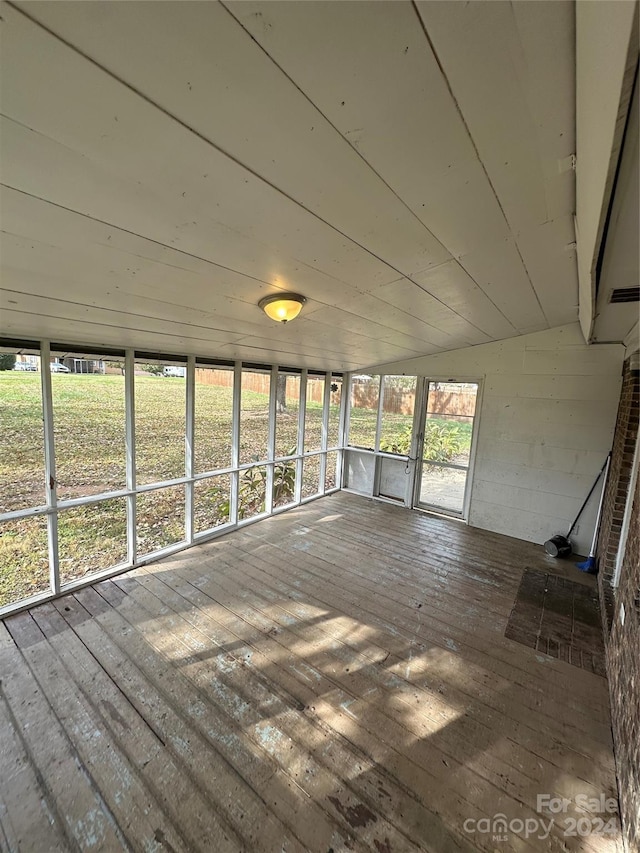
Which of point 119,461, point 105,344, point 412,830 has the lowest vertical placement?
point 412,830

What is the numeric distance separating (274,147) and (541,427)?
4.40 meters

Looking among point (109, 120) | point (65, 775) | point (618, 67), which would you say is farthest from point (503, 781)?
point (109, 120)

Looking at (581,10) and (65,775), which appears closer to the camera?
(581,10)

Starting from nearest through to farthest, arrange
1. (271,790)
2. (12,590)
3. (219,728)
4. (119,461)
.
→ (271,790) < (219,728) < (12,590) < (119,461)

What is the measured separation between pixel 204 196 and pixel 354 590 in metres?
3.13

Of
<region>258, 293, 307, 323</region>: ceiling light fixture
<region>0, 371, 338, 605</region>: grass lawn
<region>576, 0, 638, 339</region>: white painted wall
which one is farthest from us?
<region>0, 371, 338, 605</region>: grass lawn

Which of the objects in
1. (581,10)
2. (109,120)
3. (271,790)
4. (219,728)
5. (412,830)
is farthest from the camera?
(219,728)

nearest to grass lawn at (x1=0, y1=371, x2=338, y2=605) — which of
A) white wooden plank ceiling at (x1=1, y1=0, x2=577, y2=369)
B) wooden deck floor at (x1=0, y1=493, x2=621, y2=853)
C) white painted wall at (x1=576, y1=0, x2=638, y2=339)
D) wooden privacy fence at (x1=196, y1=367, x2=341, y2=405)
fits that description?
wooden privacy fence at (x1=196, y1=367, x2=341, y2=405)

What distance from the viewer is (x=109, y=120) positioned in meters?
0.85

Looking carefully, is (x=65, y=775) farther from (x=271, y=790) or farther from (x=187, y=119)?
(x=187, y=119)

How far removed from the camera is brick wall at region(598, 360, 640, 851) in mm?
1523

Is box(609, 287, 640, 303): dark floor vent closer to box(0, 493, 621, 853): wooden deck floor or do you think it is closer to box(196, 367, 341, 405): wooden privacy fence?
box(0, 493, 621, 853): wooden deck floor

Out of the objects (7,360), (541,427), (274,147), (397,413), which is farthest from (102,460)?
(541,427)

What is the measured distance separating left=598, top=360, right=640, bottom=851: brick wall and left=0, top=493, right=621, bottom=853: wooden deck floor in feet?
0.46
